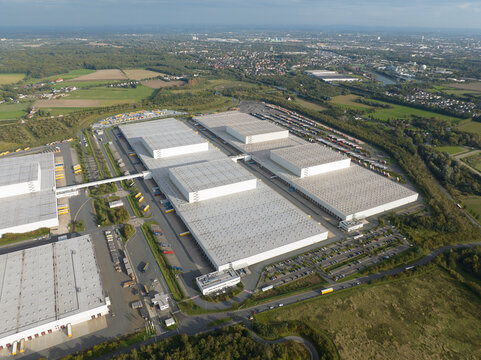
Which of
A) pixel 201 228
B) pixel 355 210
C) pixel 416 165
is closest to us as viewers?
pixel 201 228

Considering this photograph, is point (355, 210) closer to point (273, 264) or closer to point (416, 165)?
point (273, 264)

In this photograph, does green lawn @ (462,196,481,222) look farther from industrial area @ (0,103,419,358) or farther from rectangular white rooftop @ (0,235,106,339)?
rectangular white rooftop @ (0,235,106,339)

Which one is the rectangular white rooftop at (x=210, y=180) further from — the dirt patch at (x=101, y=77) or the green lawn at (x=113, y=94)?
the dirt patch at (x=101, y=77)

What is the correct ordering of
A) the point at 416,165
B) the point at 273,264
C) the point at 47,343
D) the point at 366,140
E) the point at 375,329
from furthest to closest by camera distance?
1. the point at 366,140
2. the point at 416,165
3. the point at 273,264
4. the point at 375,329
5. the point at 47,343

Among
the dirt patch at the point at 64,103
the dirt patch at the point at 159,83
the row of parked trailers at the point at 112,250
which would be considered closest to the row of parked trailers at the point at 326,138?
the row of parked trailers at the point at 112,250

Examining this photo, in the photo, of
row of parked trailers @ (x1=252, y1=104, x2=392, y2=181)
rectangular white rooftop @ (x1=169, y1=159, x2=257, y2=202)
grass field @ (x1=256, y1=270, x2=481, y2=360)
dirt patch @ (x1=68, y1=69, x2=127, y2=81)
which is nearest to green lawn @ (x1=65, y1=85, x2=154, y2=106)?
dirt patch @ (x1=68, y1=69, x2=127, y2=81)

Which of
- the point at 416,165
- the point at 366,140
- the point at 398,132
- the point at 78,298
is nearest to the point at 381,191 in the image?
the point at 416,165
